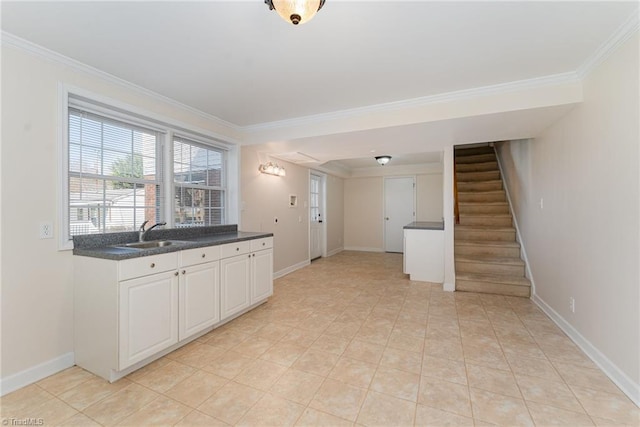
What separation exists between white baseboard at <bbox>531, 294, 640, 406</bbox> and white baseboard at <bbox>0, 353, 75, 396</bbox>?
12.6 ft

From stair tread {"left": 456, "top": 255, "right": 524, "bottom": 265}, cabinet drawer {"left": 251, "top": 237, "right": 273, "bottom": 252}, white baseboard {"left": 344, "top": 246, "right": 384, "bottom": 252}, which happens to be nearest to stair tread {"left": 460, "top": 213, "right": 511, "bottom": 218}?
stair tread {"left": 456, "top": 255, "right": 524, "bottom": 265}

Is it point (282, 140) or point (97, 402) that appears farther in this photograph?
point (282, 140)

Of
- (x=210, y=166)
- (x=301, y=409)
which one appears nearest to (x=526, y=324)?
(x=301, y=409)

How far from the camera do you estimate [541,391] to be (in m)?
1.77

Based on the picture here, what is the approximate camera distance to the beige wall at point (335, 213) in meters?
6.86

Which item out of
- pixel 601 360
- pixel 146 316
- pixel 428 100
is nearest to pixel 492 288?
pixel 601 360

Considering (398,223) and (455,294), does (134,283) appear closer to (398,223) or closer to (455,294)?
(455,294)

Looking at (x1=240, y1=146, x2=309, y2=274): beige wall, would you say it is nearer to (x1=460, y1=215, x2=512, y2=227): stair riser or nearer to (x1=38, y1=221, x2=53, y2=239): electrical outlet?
(x1=38, y1=221, x2=53, y2=239): electrical outlet

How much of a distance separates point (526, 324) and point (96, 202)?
168 inches

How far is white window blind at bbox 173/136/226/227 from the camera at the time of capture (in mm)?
3125

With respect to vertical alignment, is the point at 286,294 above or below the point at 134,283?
below

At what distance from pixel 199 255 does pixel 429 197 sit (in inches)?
235

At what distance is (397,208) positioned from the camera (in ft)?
24.0

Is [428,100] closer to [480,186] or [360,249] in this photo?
[480,186]
